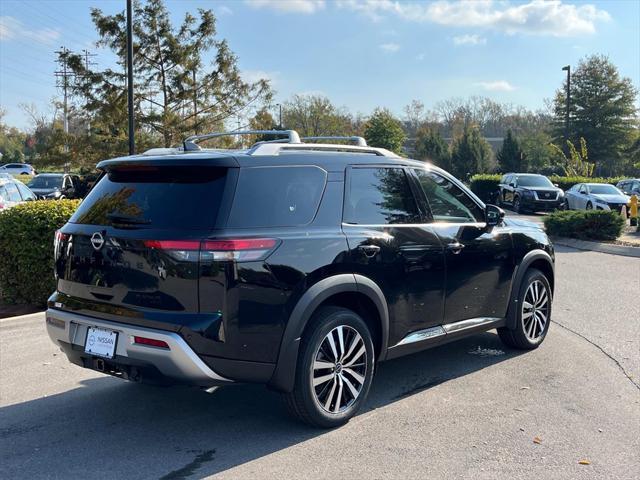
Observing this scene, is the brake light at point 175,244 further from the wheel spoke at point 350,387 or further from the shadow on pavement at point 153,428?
the wheel spoke at point 350,387

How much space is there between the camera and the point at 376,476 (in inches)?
142

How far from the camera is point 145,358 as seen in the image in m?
3.76

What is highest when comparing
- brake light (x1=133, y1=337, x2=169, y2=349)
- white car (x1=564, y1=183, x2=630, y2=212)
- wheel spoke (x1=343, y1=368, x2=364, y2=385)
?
white car (x1=564, y1=183, x2=630, y2=212)

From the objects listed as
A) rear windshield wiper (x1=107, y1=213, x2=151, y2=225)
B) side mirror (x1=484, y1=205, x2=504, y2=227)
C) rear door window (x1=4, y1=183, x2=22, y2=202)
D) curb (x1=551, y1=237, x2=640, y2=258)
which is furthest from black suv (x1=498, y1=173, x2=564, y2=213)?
rear windshield wiper (x1=107, y1=213, x2=151, y2=225)

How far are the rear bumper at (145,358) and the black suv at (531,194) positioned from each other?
79.5 ft

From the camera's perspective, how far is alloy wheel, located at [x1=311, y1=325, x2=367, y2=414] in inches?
165

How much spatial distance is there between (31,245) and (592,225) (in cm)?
1300

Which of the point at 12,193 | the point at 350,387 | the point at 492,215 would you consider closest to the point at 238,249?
the point at 350,387

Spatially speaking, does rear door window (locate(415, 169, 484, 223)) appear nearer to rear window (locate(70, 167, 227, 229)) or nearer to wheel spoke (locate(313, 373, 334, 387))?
wheel spoke (locate(313, 373, 334, 387))

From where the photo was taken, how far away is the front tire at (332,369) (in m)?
4.07

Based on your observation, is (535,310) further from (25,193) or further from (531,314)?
(25,193)

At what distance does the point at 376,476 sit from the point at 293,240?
1.48 meters

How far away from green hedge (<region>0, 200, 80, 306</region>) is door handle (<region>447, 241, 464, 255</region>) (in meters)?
4.83

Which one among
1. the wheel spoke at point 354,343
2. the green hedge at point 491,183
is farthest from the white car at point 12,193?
the green hedge at point 491,183
